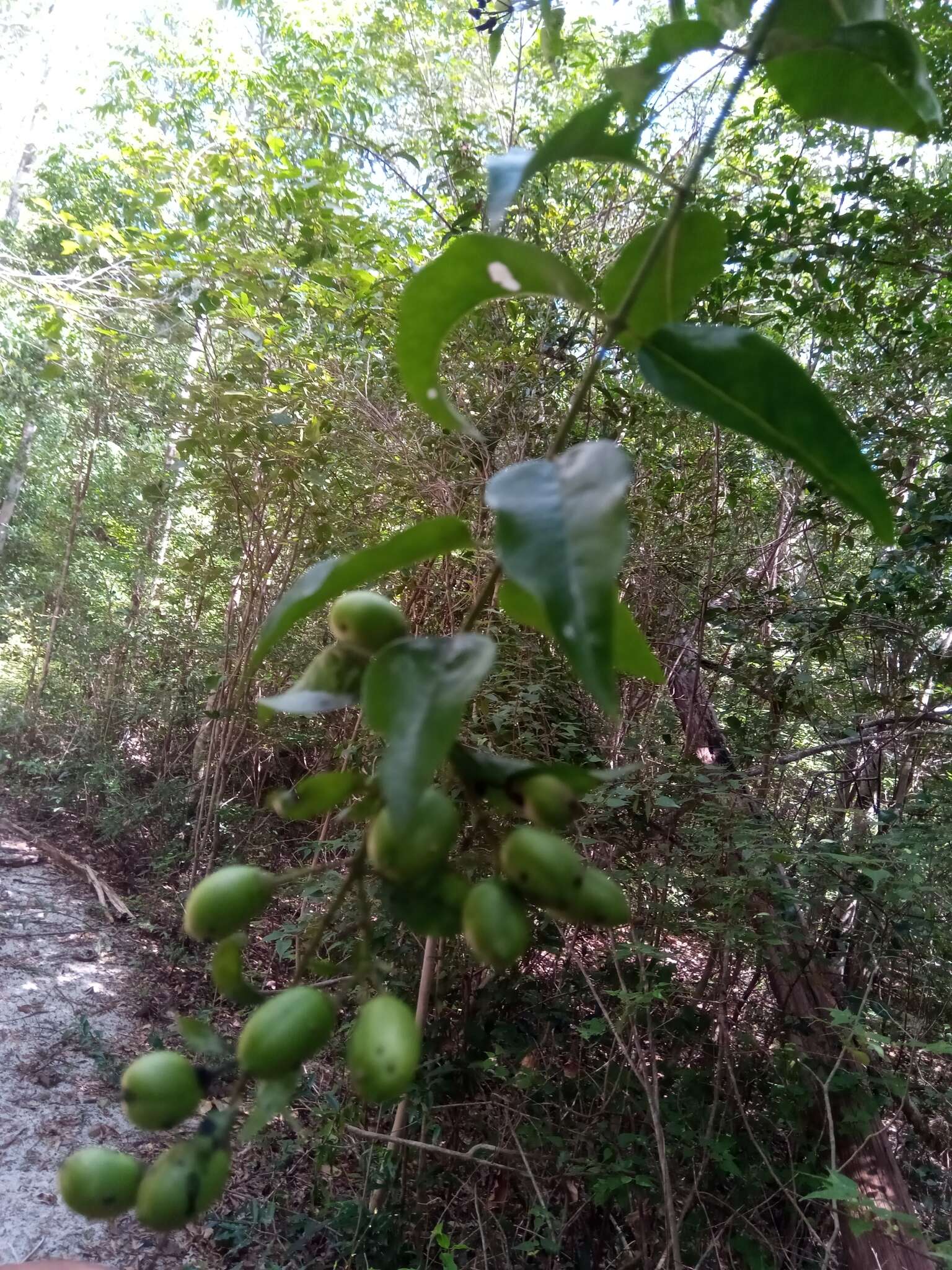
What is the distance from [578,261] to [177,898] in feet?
11.8

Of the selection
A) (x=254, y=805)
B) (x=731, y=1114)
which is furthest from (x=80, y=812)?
(x=731, y=1114)

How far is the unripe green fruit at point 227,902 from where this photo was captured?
446 millimetres

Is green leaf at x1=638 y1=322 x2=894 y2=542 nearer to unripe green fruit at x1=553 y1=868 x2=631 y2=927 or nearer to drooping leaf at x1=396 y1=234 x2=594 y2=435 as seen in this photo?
drooping leaf at x1=396 y1=234 x2=594 y2=435

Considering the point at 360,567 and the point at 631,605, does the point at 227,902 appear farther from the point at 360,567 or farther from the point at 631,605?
the point at 631,605

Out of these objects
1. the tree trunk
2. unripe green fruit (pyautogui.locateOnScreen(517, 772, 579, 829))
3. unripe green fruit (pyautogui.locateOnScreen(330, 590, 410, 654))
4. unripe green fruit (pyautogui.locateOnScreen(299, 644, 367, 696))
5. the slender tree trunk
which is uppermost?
the slender tree trunk

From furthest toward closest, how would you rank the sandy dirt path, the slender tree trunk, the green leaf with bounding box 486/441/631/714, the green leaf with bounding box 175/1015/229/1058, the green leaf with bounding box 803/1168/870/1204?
1. the slender tree trunk
2. the sandy dirt path
3. the green leaf with bounding box 803/1168/870/1204
4. the green leaf with bounding box 175/1015/229/1058
5. the green leaf with bounding box 486/441/631/714

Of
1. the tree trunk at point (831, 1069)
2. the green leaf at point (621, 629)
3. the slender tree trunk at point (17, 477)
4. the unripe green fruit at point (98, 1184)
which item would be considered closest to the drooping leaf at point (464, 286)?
the green leaf at point (621, 629)

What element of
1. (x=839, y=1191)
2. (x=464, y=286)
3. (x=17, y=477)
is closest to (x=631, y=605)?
(x=839, y=1191)

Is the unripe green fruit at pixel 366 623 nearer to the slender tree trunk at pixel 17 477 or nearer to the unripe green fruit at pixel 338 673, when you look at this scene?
the unripe green fruit at pixel 338 673

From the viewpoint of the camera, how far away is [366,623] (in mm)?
450

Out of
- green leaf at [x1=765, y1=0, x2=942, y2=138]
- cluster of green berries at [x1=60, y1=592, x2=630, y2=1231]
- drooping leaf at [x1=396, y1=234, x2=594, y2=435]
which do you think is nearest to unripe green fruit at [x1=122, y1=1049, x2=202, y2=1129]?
cluster of green berries at [x1=60, y1=592, x2=630, y2=1231]

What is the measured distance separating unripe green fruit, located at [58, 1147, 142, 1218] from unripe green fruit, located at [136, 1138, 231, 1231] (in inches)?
1.0

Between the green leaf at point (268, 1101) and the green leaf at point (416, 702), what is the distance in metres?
0.16

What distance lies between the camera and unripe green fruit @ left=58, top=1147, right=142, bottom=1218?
1.34ft
